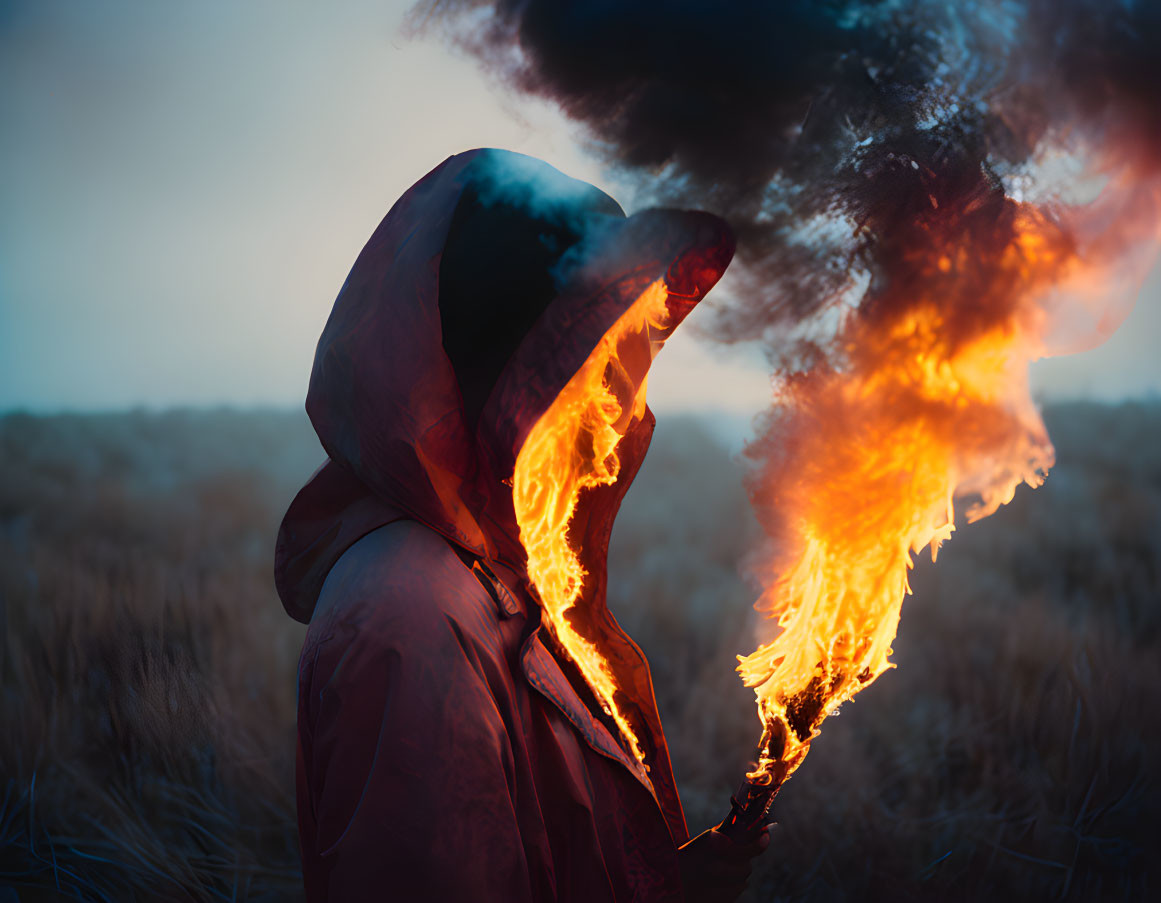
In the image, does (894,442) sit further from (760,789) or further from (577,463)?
(760,789)

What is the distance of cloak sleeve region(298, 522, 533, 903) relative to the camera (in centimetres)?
82

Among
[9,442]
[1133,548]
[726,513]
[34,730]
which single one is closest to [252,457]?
[9,442]

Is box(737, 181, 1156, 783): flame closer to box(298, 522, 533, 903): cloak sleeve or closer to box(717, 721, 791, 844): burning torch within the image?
box(717, 721, 791, 844): burning torch

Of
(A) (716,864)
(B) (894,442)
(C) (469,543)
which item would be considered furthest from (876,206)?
(A) (716,864)

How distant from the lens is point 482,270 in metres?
1.02

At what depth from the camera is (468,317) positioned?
104 centimetres

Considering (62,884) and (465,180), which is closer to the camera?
(465,180)

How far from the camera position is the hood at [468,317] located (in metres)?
1.01

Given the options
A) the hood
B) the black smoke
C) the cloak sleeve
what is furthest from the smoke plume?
the cloak sleeve

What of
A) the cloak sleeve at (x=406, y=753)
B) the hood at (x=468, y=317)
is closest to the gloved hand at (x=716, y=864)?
the cloak sleeve at (x=406, y=753)

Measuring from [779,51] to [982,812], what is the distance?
3.64m

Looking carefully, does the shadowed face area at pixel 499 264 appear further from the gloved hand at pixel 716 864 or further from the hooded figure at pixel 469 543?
the gloved hand at pixel 716 864

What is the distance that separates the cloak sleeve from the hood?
0.18 meters

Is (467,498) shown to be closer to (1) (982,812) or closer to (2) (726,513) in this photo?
(1) (982,812)
